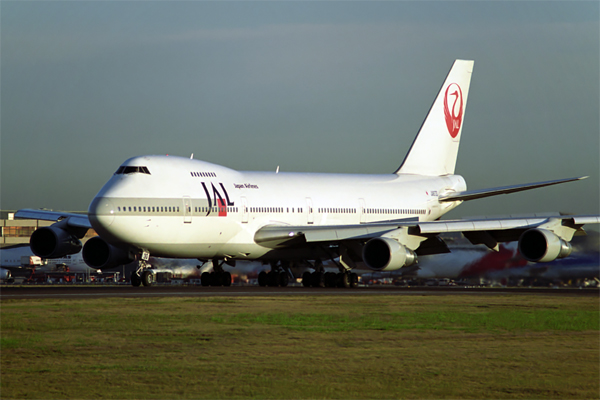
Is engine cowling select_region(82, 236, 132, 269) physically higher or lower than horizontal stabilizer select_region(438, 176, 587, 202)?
lower

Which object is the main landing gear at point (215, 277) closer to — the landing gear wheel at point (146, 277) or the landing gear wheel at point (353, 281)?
the landing gear wheel at point (146, 277)

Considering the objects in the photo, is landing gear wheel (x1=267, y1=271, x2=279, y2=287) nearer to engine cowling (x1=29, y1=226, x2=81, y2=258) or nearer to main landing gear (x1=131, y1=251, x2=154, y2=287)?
main landing gear (x1=131, y1=251, x2=154, y2=287)

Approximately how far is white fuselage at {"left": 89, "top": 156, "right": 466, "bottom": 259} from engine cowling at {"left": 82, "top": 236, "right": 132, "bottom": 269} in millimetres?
3553

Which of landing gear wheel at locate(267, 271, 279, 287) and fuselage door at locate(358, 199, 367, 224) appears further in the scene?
fuselage door at locate(358, 199, 367, 224)

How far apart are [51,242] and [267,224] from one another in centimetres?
915

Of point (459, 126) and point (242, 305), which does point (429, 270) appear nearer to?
point (459, 126)

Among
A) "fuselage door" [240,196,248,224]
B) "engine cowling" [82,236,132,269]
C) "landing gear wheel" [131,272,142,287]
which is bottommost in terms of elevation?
"landing gear wheel" [131,272,142,287]

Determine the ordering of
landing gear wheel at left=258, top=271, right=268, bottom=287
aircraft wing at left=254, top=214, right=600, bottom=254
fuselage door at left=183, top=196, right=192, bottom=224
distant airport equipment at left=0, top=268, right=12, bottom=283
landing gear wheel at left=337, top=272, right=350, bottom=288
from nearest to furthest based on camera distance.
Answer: fuselage door at left=183, top=196, right=192, bottom=224 → aircraft wing at left=254, top=214, right=600, bottom=254 → landing gear wheel at left=337, top=272, right=350, bottom=288 → landing gear wheel at left=258, top=271, right=268, bottom=287 → distant airport equipment at left=0, top=268, right=12, bottom=283

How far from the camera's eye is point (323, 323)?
61.1ft

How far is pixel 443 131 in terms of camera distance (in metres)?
45.7

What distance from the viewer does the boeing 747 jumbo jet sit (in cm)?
3091

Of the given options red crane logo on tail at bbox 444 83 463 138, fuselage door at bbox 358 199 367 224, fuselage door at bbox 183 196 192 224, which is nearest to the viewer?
fuselage door at bbox 183 196 192 224

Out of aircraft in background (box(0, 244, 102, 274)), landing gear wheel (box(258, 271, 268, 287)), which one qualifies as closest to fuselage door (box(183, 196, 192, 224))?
landing gear wheel (box(258, 271, 268, 287))

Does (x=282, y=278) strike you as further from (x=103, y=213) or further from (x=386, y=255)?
(x=103, y=213)
